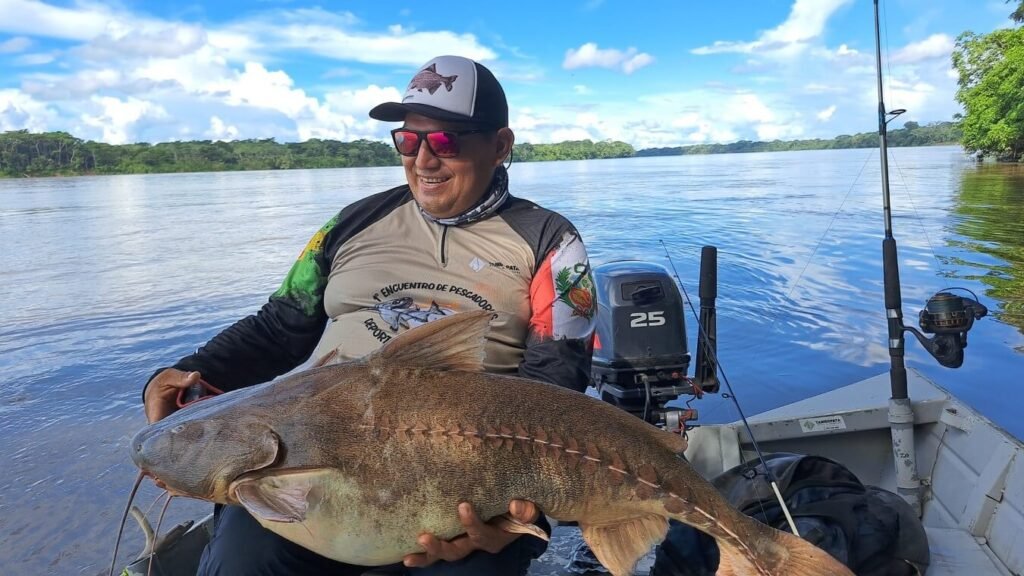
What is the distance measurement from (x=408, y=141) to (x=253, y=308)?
8915 millimetres

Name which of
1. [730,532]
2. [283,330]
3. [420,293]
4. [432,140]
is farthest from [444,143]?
[730,532]

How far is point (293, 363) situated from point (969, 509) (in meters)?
3.26

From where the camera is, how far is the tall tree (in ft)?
138

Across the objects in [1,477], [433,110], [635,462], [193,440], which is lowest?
[1,477]

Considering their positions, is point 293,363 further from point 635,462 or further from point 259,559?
point 635,462

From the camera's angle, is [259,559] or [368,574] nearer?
[259,559]

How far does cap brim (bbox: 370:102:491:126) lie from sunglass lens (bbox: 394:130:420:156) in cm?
8

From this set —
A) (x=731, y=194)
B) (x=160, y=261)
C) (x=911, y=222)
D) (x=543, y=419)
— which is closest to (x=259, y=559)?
(x=543, y=419)

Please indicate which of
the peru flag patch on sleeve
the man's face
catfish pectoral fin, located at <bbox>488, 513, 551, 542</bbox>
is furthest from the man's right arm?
catfish pectoral fin, located at <bbox>488, 513, 551, 542</bbox>

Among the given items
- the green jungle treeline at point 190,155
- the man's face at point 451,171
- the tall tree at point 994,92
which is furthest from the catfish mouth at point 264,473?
the green jungle treeline at point 190,155

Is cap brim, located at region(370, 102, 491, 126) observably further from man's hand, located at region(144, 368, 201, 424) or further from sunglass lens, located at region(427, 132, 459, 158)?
man's hand, located at region(144, 368, 201, 424)

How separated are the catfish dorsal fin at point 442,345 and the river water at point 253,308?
391cm

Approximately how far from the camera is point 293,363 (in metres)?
3.06

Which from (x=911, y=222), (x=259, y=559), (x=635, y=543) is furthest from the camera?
(x=911, y=222)
